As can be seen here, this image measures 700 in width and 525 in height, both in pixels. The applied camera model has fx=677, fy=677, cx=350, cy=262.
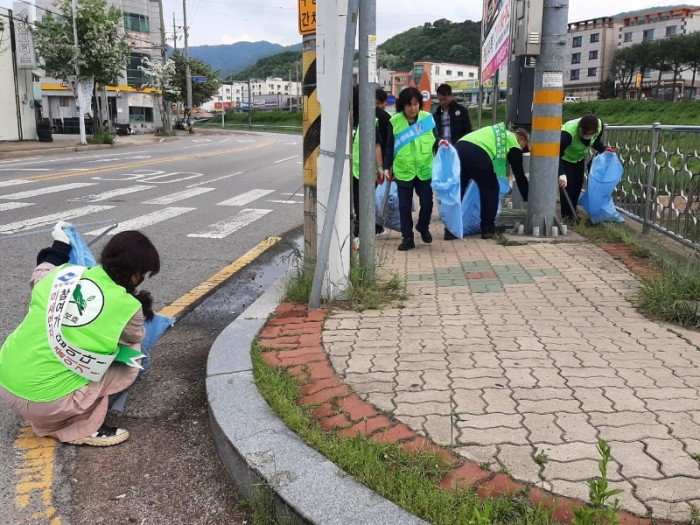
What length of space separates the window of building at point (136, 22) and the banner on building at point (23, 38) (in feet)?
111

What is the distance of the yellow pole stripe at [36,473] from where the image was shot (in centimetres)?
271

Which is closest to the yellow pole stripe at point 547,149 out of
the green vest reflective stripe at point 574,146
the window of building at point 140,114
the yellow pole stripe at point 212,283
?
the green vest reflective stripe at point 574,146

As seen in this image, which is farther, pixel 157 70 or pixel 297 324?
pixel 157 70

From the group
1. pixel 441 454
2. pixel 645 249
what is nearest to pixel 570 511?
pixel 441 454

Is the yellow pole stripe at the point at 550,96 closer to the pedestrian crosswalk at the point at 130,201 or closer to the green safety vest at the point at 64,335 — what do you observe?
the pedestrian crosswalk at the point at 130,201

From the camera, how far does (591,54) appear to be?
94.6 metres

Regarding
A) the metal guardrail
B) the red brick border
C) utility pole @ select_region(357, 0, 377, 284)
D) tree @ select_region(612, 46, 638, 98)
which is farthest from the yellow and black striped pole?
tree @ select_region(612, 46, 638, 98)

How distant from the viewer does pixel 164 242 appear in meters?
8.15

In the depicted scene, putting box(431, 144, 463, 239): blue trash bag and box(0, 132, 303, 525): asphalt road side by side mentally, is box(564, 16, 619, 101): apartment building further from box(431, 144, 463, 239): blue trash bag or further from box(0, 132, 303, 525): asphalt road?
box(431, 144, 463, 239): blue trash bag

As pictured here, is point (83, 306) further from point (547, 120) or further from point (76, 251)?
point (547, 120)

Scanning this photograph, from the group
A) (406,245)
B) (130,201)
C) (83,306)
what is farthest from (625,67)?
(83,306)

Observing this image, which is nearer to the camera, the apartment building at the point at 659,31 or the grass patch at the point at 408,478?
the grass patch at the point at 408,478

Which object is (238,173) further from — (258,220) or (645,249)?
(645,249)

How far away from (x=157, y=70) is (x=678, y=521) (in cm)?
5918
